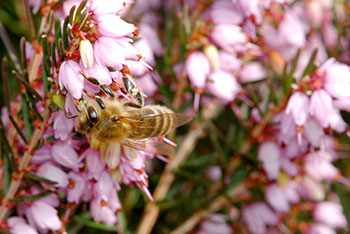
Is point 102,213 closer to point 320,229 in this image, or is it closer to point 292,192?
point 292,192

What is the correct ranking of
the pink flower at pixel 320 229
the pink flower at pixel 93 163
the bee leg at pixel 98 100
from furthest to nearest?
the pink flower at pixel 320 229 < the pink flower at pixel 93 163 < the bee leg at pixel 98 100

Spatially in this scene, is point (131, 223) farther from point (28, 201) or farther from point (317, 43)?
point (317, 43)

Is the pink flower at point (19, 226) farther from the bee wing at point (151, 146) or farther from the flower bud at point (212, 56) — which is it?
the flower bud at point (212, 56)

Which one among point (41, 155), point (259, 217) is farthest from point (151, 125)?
point (259, 217)

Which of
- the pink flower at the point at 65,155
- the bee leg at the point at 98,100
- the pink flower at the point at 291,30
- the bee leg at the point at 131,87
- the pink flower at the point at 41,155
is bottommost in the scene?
the pink flower at the point at 41,155

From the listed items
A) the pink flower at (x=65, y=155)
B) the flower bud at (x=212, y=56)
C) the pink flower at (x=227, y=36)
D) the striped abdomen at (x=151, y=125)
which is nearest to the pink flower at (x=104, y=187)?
the pink flower at (x=65, y=155)

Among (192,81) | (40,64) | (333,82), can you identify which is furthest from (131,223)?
(333,82)

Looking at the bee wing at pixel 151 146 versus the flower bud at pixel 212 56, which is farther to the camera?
the flower bud at pixel 212 56
